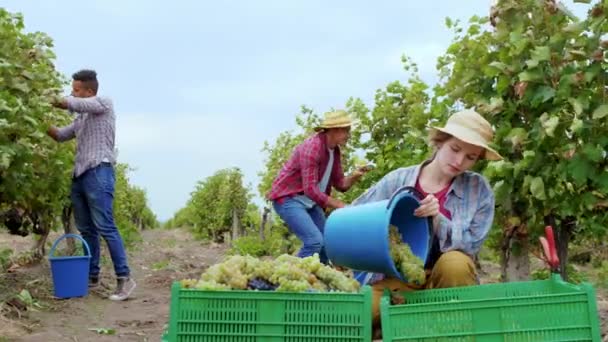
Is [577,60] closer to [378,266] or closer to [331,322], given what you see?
[378,266]

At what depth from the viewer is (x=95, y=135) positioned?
5934 millimetres

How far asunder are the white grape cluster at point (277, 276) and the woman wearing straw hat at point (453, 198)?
→ 473mm

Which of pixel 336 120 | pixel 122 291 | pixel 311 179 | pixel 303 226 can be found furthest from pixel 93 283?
pixel 336 120

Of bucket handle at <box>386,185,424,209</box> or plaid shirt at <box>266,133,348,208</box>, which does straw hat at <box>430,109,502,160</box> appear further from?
plaid shirt at <box>266,133,348,208</box>

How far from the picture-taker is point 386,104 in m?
6.15

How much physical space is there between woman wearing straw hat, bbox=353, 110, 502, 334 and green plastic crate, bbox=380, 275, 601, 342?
73 cm

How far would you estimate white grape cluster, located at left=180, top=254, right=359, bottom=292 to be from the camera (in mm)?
2475

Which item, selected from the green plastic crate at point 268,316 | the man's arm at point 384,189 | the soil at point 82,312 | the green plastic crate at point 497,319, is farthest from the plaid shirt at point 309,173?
the green plastic crate at point 497,319

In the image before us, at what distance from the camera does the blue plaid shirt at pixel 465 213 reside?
10.3 feet

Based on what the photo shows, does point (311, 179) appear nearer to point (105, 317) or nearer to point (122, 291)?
point (105, 317)

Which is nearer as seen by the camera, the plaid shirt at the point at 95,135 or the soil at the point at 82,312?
the soil at the point at 82,312

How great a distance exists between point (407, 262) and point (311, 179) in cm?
231

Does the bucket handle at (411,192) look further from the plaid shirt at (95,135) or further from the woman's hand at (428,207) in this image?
the plaid shirt at (95,135)

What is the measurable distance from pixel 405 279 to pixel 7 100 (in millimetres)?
3136
